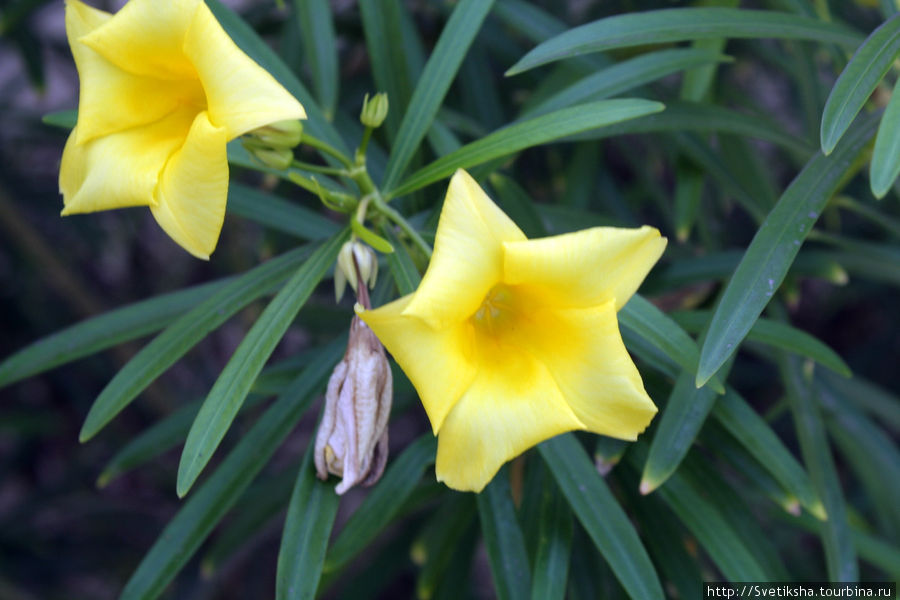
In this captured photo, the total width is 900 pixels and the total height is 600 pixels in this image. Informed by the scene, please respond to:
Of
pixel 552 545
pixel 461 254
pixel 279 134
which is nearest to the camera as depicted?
pixel 461 254

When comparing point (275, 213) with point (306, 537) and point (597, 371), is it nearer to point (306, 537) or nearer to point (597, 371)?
point (306, 537)

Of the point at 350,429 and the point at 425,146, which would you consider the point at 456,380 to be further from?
the point at 425,146

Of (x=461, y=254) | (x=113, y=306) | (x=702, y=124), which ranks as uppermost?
(x=461, y=254)

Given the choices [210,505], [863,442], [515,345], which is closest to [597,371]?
[515,345]

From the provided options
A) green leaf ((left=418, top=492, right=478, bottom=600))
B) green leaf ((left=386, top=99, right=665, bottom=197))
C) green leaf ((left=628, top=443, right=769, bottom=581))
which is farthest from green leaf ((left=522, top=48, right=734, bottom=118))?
green leaf ((left=418, top=492, right=478, bottom=600))

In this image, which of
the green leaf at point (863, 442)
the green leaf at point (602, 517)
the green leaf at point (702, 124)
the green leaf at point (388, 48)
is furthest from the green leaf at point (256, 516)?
the green leaf at point (863, 442)

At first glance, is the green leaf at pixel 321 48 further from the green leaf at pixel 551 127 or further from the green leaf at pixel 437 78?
the green leaf at pixel 551 127
